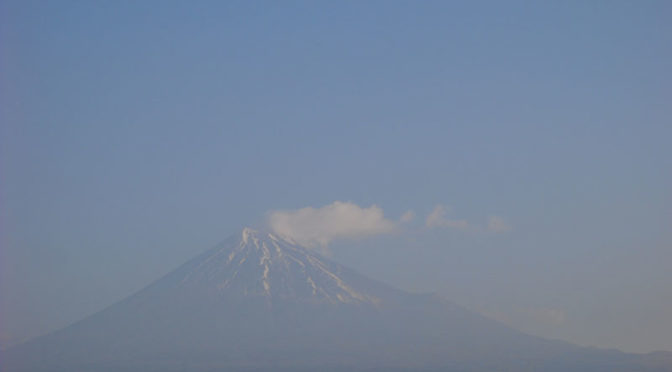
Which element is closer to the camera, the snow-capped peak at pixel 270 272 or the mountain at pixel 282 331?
the mountain at pixel 282 331

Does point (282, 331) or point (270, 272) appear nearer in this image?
point (282, 331)

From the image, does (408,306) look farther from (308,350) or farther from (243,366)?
(243,366)

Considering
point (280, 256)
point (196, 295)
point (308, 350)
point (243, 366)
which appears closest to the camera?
point (243, 366)

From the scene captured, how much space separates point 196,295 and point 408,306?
42.1 metres

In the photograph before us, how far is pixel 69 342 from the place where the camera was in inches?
6201

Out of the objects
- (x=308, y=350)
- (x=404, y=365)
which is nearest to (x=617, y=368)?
(x=404, y=365)

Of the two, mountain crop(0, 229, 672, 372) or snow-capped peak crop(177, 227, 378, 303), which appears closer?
mountain crop(0, 229, 672, 372)

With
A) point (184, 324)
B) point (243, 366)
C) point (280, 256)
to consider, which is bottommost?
point (243, 366)

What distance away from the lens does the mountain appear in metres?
138

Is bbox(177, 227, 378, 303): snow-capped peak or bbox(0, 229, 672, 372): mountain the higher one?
bbox(177, 227, 378, 303): snow-capped peak

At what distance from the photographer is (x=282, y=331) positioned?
513 feet

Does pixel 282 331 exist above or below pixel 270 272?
below

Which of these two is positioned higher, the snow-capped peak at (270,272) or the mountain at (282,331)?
the snow-capped peak at (270,272)

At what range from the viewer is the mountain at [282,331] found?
452 feet
